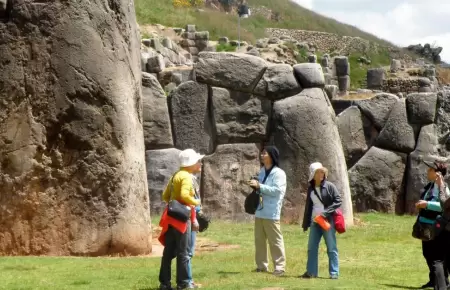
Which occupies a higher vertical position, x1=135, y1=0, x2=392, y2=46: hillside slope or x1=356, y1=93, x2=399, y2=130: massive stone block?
x1=135, y1=0, x2=392, y2=46: hillside slope


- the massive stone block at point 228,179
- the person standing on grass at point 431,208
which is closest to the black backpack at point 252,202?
the person standing on grass at point 431,208

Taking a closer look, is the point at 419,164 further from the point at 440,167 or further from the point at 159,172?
the point at 440,167

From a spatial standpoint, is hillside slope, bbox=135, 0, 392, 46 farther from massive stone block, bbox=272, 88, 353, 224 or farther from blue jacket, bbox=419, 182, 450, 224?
blue jacket, bbox=419, 182, 450, 224

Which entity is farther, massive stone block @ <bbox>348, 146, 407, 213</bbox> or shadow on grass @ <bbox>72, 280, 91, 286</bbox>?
massive stone block @ <bbox>348, 146, 407, 213</bbox>

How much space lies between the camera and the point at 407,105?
22562 millimetres

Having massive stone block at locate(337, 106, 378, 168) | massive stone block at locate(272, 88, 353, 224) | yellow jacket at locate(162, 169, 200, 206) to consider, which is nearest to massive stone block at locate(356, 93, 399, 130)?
massive stone block at locate(337, 106, 378, 168)

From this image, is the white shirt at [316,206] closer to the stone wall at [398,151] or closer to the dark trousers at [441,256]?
the dark trousers at [441,256]

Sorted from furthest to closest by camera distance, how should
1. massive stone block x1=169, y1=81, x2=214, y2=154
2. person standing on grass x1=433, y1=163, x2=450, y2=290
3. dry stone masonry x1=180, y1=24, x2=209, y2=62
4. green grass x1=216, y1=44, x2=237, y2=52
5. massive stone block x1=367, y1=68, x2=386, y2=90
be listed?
dry stone masonry x1=180, y1=24, x2=209, y2=62 → green grass x1=216, y1=44, x2=237, y2=52 → massive stone block x1=367, y1=68, x2=386, y2=90 → massive stone block x1=169, y1=81, x2=214, y2=154 → person standing on grass x1=433, y1=163, x2=450, y2=290

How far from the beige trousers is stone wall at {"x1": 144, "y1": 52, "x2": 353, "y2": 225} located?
7374 millimetres

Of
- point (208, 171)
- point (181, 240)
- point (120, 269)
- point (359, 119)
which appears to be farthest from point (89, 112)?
point (359, 119)

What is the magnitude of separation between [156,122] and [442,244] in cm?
996

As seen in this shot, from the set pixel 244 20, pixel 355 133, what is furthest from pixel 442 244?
pixel 244 20

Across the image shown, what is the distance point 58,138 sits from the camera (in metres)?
13.2

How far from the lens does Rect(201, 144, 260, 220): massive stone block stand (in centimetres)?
1948
